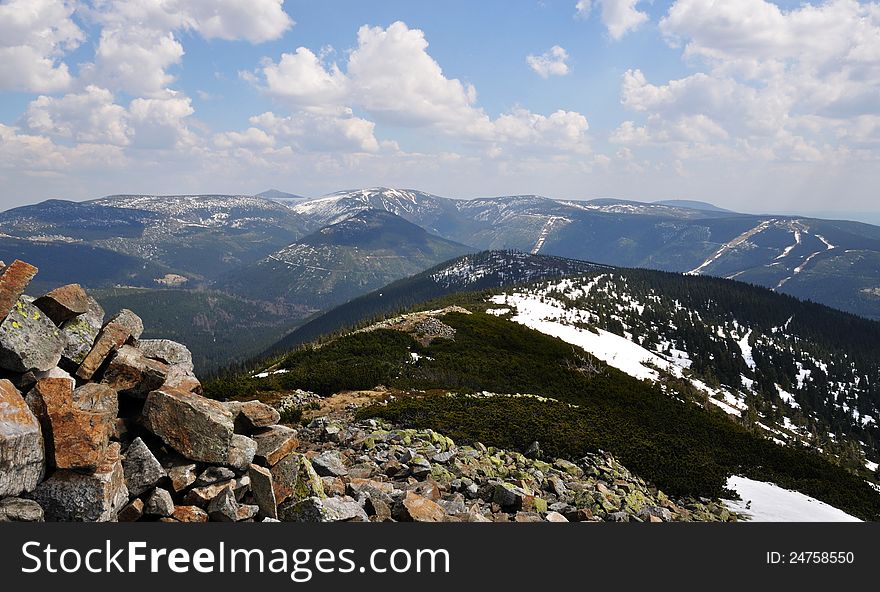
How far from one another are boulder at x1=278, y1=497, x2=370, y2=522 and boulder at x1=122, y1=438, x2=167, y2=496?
3561 mm

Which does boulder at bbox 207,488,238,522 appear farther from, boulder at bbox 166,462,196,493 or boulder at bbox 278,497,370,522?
boulder at bbox 278,497,370,522

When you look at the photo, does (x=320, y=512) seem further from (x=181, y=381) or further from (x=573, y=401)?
(x=573, y=401)

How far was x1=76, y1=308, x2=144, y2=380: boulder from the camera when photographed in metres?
15.3

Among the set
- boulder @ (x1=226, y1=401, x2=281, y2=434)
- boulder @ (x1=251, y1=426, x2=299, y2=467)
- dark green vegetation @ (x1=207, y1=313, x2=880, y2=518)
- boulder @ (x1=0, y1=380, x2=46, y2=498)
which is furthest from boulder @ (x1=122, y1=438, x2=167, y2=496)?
dark green vegetation @ (x1=207, y1=313, x2=880, y2=518)

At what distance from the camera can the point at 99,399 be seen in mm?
14031

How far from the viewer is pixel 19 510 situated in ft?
35.3

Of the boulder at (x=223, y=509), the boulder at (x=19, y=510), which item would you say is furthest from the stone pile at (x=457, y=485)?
the boulder at (x=19, y=510)

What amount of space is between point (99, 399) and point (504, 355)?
201ft

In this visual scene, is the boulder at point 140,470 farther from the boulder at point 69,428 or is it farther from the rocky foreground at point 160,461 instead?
the boulder at point 69,428

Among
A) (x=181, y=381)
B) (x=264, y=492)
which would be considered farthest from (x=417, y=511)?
(x=181, y=381)

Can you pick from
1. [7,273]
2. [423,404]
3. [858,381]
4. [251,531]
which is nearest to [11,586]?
[251,531]

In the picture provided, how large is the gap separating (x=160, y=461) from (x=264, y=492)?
10.5 ft

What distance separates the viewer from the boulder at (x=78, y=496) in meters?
11.3

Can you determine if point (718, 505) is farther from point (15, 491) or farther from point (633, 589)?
point (15, 491)
